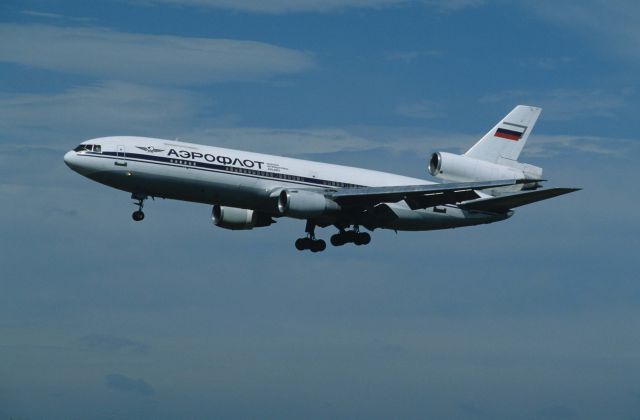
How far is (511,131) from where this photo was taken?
85.4m

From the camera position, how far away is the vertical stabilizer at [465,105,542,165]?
83.9 metres

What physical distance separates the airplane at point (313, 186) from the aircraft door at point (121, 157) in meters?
0.06

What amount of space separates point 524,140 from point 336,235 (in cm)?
1621

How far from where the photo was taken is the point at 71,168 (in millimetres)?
70312

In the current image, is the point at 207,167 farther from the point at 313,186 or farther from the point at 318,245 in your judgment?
the point at 318,245

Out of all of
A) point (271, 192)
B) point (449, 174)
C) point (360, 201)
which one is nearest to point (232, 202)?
point (271, 192)

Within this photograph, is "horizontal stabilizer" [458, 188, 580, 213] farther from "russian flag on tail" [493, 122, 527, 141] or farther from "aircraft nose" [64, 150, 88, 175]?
"aircraft nose" [64, 150, 88, 175]

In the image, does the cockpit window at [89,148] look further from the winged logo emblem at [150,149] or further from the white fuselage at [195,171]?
the winged logo emblem at [150,149]


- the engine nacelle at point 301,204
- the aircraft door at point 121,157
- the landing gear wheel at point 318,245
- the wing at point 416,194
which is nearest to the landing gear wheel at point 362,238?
the landing gear wheel at point 318,245

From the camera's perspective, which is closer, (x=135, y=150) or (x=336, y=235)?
(x=135, y=150)

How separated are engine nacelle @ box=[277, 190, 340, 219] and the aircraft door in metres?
9.23

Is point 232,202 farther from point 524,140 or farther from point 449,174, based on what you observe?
point 524,140

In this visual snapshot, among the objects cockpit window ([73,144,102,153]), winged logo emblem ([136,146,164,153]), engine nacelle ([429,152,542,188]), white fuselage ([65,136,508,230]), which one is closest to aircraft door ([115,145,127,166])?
white fuselage ([65,136,508,230])

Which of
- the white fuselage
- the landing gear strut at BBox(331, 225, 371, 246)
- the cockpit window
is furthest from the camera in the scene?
the landing gear strut at BBox(331, 225, 371, 246)
